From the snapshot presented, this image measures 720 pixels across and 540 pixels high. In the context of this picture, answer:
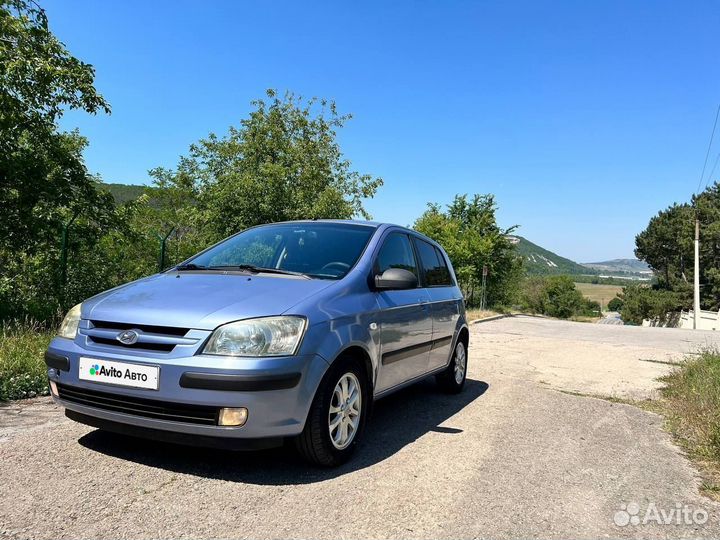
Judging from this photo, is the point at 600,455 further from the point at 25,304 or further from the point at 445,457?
the point at 25,304

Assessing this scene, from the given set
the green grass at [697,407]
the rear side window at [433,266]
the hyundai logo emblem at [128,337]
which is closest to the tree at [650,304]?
the green grass at [697,407]

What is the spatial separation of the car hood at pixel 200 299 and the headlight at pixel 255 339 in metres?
0.05

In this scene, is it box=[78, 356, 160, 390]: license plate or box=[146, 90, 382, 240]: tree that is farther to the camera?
box=[146, 90, 382, 240]: tree

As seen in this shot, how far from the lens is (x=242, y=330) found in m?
3.09

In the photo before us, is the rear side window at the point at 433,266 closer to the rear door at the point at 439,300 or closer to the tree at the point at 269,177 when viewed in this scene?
the rear door at the point at 439,300

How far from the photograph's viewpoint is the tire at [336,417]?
3.31 metres

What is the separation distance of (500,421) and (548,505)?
1948 mm

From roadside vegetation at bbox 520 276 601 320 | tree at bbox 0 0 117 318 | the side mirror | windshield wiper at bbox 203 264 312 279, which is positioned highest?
tree at bbox 0 0 117 318

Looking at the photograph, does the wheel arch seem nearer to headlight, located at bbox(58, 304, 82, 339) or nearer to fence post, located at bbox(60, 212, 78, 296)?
headlight, located at bbox(58, 304, 82, 339)

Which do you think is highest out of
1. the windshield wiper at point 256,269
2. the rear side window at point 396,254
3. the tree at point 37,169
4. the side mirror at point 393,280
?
the tree at point 37,169

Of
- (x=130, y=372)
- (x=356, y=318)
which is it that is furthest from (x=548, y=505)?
(x=130, y=372)

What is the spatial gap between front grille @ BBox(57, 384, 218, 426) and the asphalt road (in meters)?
0.40

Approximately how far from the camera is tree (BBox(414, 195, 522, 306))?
28.8 meters

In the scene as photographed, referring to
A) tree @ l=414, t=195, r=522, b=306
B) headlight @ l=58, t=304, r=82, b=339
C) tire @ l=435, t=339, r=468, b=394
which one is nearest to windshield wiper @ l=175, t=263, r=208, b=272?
headlight @ l=58, t=304, r=82, b=339
